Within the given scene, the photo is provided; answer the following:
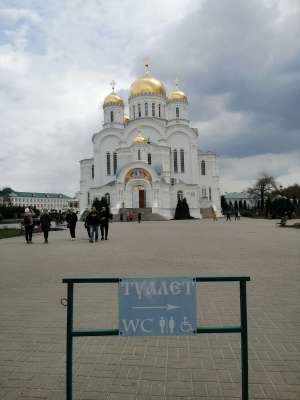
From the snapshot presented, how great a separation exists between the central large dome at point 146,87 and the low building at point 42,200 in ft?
293

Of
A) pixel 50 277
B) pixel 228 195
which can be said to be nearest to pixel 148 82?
pixel 50 277

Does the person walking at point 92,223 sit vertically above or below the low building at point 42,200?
below

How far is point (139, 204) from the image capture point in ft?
168

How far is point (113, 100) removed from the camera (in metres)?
60.6

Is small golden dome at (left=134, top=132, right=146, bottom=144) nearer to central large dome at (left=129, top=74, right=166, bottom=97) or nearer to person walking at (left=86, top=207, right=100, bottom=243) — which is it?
central large dome at (left=129, top=74, right=166, bottom=97)

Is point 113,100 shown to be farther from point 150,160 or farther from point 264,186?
point 264,186

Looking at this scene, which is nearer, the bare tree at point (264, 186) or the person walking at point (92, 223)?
the person walking at point (92, 223)

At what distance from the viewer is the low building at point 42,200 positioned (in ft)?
474

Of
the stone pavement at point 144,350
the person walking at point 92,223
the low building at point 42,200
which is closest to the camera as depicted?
the stone pavement at point 144,350

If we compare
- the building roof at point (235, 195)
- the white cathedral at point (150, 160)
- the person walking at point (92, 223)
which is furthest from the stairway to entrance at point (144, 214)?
the building roof at point (235, 195)

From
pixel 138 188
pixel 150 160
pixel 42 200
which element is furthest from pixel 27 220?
pixel 42 200

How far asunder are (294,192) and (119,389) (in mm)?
74432

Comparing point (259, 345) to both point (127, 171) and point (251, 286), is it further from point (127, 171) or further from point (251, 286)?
point (127, 171)

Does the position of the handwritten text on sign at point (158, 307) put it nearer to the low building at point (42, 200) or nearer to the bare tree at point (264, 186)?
the bare tree at point (264, 186)
